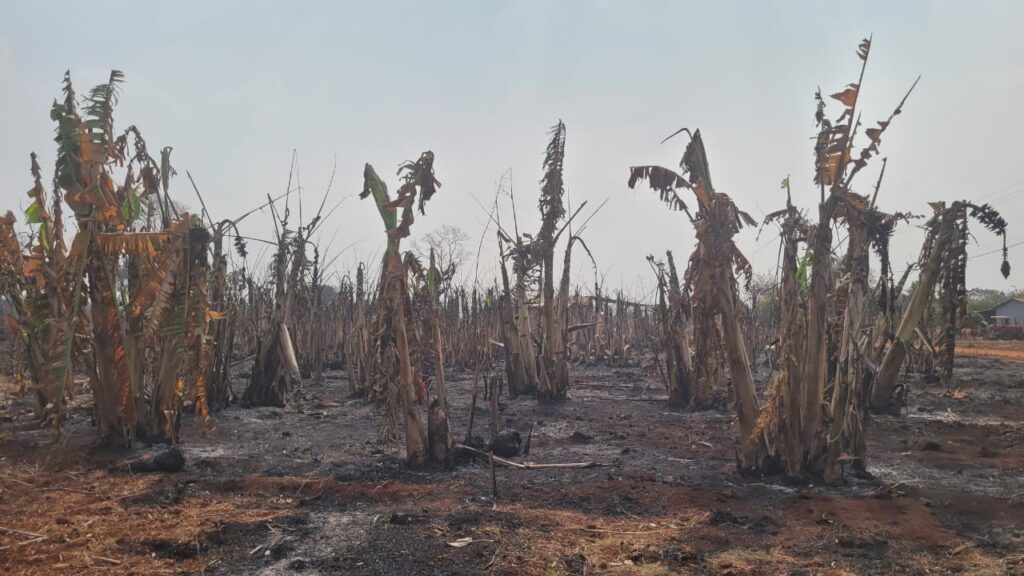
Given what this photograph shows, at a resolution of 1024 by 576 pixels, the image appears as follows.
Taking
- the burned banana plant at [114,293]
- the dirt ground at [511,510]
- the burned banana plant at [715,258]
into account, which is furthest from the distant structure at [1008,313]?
the burned banana plant at [114,293]

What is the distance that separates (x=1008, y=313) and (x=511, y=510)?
52.9m

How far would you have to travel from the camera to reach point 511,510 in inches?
212

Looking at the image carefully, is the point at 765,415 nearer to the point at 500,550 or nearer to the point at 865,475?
the point at 865,475

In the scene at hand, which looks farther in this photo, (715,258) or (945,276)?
(945,276)

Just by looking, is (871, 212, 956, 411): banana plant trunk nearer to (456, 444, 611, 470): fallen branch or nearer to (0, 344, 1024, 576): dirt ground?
(0, 344, 1024, 576): dirt ground

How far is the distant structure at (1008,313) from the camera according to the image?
42603 mm

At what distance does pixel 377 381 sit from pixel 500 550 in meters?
2.63

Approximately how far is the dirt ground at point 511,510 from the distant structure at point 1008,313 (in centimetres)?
4081

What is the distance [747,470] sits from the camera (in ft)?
21.4

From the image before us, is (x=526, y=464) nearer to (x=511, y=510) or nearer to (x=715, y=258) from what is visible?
(x=511, y=510)

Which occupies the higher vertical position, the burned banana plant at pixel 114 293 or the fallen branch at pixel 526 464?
the burned banana plant at pixel 114 293

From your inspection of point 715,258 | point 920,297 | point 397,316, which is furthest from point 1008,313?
point 397,316

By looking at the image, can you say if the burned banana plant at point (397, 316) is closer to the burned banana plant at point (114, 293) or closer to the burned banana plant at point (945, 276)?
the burned banana plant at point (114, 293)

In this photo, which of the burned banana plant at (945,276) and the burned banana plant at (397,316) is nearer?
the burned banana plant at (397,316)
